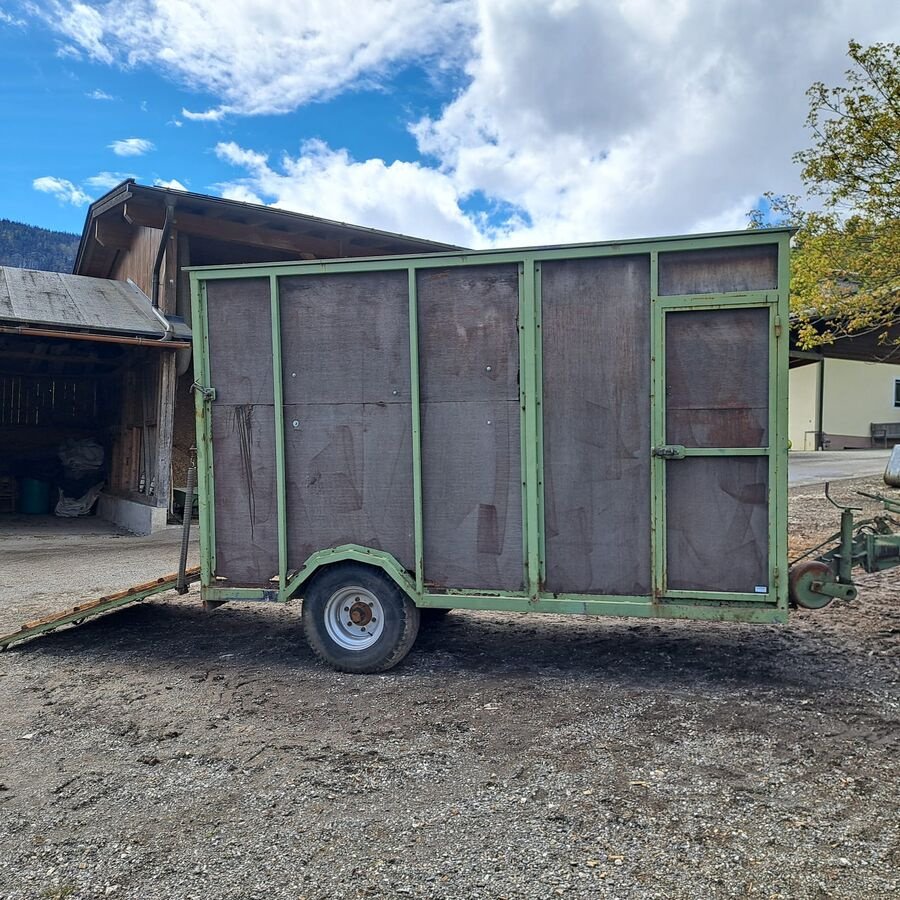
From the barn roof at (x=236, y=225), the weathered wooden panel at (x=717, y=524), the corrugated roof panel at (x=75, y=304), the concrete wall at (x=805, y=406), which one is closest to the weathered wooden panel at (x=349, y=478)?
the weathered wooden panel at (x=717, y=524)

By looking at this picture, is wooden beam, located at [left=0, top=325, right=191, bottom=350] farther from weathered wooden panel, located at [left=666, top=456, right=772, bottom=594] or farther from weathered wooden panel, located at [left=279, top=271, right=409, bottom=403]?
weathered wooden panel, located at [left=666, top=456, right=772, bottom=594]

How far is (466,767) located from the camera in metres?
3.52

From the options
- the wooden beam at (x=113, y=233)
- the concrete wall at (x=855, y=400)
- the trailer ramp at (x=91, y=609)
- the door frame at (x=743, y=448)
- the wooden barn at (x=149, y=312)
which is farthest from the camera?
the concrete wall at (x=855, y=400)

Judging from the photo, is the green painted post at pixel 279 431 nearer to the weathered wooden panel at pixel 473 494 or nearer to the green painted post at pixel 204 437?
the green painted post at pixel 204 437

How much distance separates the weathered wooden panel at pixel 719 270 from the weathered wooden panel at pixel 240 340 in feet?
8.90

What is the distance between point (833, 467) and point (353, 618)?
668 inches

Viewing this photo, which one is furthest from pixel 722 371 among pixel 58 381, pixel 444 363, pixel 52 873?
pixel 58 381

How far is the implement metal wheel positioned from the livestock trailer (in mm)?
173

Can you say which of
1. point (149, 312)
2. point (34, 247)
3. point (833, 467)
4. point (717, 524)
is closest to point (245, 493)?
point (717, 524)

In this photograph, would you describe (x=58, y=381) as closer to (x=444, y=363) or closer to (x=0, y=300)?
(x=0, y=300)

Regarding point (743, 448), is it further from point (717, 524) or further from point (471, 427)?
point (471, 427)

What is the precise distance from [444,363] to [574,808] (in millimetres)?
2775

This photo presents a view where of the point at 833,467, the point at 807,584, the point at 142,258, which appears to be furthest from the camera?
the point at 833,467

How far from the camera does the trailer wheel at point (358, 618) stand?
4.85 m
